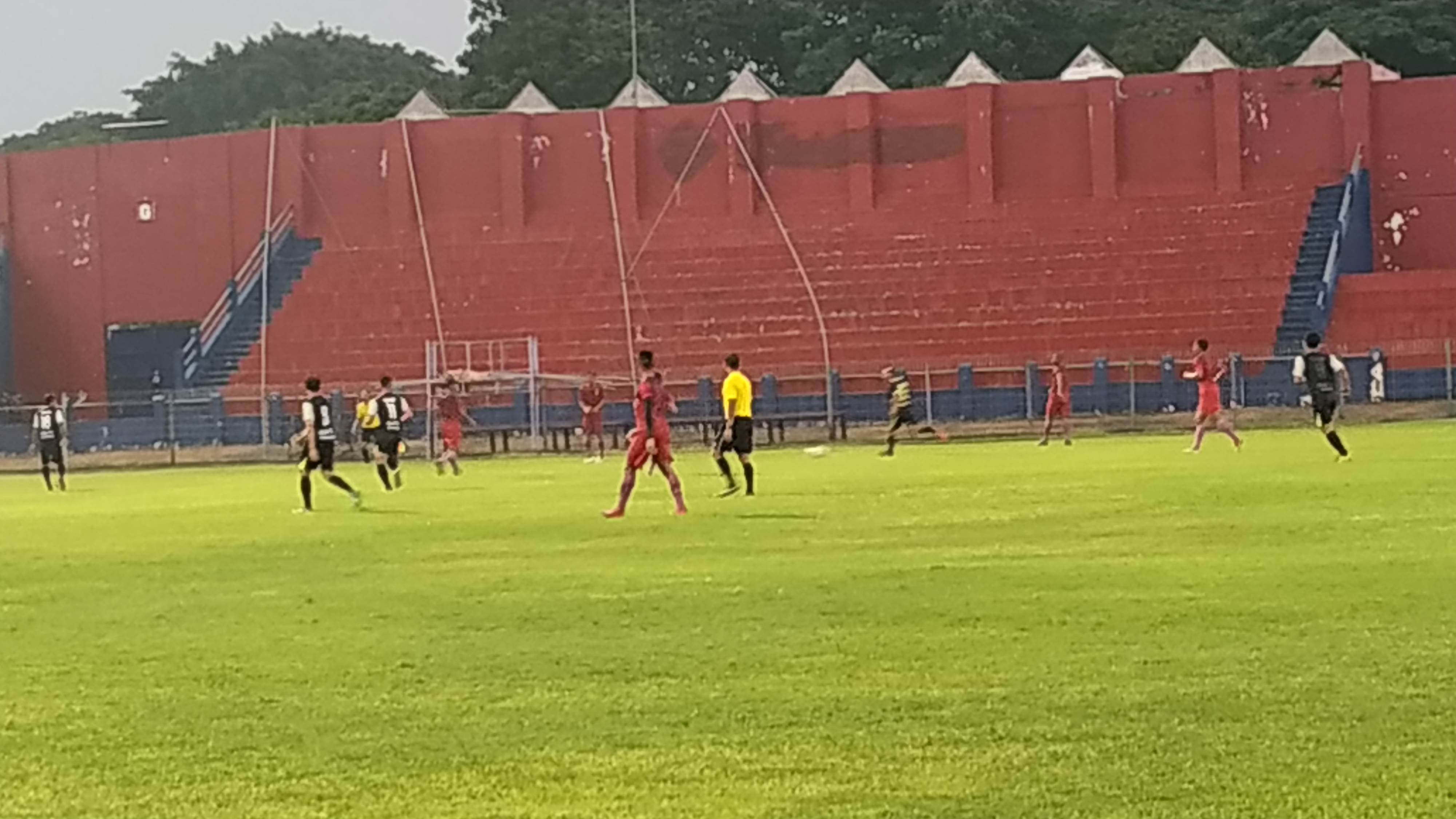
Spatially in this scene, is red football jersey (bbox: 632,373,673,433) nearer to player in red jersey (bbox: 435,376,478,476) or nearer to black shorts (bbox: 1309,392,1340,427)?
black shorts (bbox: 1309,392,1340,427)

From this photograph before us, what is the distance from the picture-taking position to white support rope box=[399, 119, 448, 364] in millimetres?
53094

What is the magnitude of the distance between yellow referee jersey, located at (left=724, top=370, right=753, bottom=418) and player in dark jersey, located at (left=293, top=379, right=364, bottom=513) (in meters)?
4.48

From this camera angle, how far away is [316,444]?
24.9 meters

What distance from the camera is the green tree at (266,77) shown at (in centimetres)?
10250

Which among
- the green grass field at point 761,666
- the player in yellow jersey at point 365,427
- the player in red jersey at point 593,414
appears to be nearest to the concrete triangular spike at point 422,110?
the player in yellow jersey at point 365,427

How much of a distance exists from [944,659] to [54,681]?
4.43 m

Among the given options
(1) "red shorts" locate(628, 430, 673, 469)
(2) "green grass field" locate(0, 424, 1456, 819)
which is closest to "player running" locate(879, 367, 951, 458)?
(1) "red shorts" locate(628, 430, 673, 469)

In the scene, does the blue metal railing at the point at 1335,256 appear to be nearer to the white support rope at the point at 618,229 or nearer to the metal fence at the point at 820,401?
the metal fence at the point at 820,401

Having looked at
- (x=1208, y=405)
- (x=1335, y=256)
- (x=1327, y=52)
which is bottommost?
(x=1208, y=405)

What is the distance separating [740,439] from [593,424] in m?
17.3

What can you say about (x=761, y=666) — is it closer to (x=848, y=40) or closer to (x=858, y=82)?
(x=858, y=82)

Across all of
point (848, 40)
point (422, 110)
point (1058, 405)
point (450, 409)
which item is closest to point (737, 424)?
point (450, 409)

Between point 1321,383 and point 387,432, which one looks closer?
point 1321,383

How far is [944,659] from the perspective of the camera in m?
10.7
